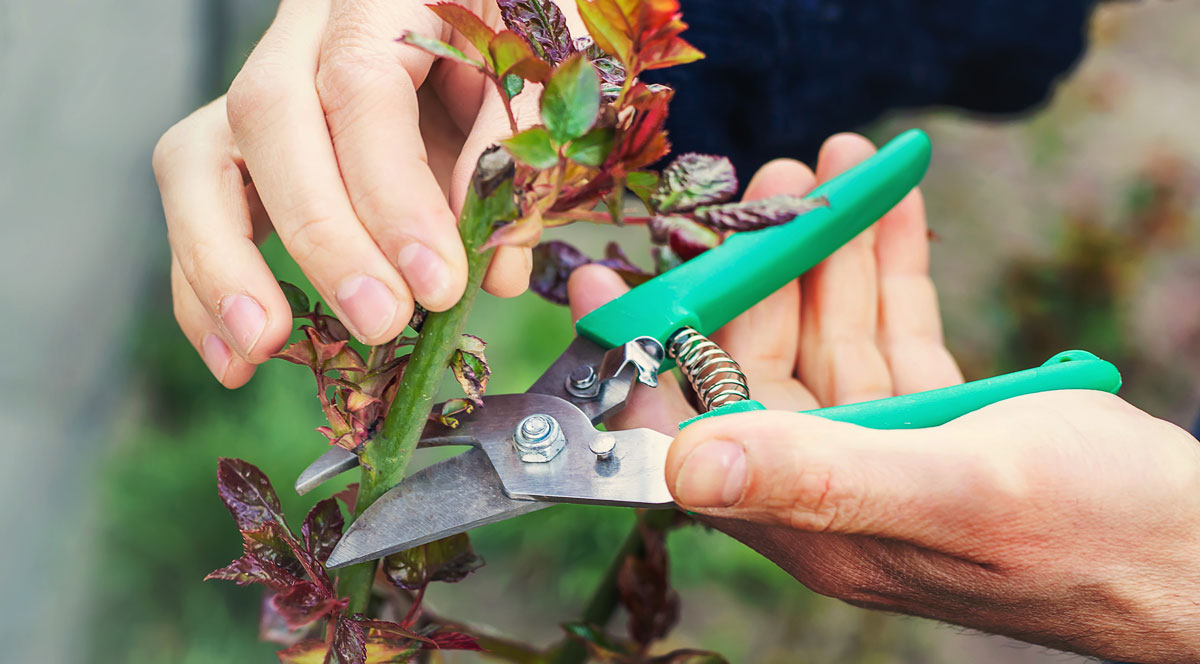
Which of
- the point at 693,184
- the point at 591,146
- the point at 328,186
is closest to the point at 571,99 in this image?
the point at 591,146

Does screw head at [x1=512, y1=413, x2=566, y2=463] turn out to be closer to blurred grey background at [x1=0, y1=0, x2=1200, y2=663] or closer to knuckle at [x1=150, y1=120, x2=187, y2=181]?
knuckle at [x1=150, y1=120, x2=187, y2=181]

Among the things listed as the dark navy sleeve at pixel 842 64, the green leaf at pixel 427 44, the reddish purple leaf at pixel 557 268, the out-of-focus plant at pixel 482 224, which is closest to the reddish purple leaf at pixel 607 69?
the out-of-focus plant at pixel 482 224

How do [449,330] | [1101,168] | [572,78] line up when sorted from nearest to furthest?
[572,78]
[449,330]
[1101,168]

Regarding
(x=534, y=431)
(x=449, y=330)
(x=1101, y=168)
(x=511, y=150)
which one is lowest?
(x=1101, y=168)

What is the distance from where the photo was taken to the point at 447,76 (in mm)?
789

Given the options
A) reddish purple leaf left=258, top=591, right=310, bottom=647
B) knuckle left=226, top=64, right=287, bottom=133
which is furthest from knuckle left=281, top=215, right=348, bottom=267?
reddish purple leaf left=258, top=591, right=310, bottom=647

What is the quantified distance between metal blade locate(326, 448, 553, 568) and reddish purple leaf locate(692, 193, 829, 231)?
23 centimetres

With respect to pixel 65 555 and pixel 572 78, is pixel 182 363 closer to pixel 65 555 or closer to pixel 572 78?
pixel 65 555

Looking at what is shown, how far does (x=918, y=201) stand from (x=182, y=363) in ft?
3.50

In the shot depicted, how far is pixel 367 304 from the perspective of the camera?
56 cm

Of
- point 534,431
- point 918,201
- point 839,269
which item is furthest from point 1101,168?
point 534,431

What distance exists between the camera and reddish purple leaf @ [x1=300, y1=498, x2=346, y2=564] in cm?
57

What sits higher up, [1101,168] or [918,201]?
[918,201]

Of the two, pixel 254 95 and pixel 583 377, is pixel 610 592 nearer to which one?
pixel 583 377
